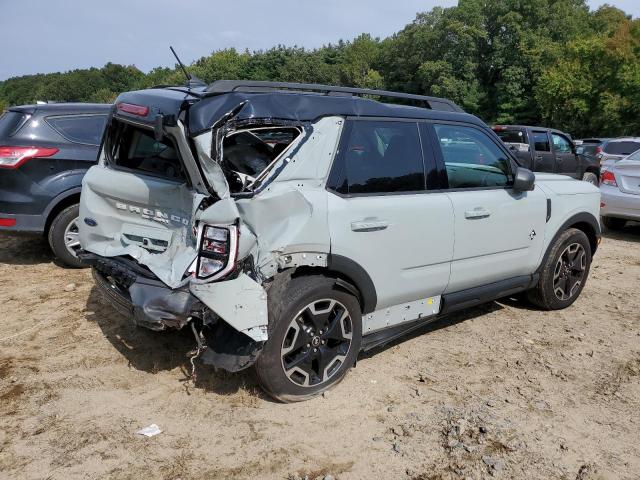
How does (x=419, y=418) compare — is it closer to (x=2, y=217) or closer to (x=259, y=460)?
(x=259, y=460)

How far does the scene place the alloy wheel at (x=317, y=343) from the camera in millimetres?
3277

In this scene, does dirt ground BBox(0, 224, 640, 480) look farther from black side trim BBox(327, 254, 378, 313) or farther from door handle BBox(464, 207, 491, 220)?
door handle BBox(464, 207, 491, 220)

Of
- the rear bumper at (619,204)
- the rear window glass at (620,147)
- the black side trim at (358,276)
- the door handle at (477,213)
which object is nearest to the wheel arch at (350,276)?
the black side trim at (358,276)

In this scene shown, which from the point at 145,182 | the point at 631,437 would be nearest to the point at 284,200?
the point at 145,182

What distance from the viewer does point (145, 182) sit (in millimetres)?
3629

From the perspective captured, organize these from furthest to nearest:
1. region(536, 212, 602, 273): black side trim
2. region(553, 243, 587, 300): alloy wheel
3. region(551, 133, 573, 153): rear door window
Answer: region(551, 133, 573, 153): rear door window < region(553, 243, 587, 300): alloy wheel < region(536, 212, 602, 273): black side trim

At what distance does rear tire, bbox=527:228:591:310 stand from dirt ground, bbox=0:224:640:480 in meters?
0.24

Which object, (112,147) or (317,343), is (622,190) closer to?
(317,343)

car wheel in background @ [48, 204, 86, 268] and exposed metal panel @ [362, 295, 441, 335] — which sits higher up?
car wheel in background @ [48, 204, 86, 268]

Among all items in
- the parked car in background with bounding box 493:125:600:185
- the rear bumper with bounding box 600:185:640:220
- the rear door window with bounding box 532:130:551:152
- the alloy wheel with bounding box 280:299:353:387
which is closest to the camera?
the alloy wheel with bounding box 280:299:353:387

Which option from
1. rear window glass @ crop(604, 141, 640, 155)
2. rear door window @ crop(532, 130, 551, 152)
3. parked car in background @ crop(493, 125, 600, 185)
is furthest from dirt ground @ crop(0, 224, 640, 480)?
rear window glass @ crop(604, 141, 640, 155)

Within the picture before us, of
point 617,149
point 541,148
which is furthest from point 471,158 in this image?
point 617,149

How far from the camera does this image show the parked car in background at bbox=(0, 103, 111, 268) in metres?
5.76

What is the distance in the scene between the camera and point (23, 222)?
579cm
